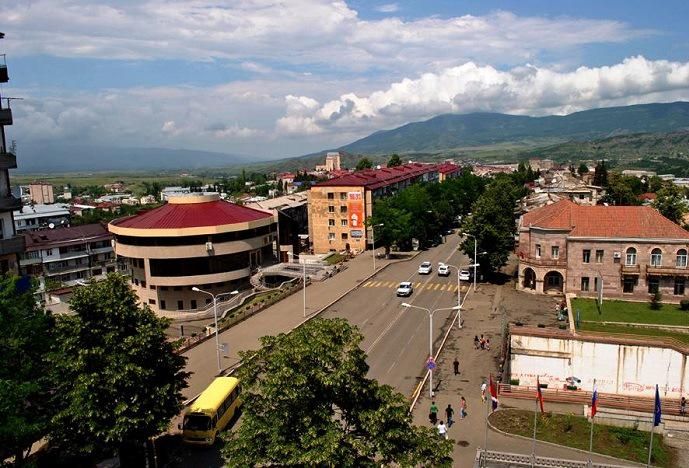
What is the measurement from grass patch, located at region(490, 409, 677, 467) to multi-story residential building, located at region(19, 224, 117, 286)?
254 ft

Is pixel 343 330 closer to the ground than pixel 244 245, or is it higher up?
higher up

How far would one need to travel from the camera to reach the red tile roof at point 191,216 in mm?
65875

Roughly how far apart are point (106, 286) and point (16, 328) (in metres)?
4.05

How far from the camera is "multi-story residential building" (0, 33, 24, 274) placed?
117 ft

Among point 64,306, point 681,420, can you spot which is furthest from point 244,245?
point 681,420

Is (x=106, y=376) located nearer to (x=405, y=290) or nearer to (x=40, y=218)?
(x=405, y=290)

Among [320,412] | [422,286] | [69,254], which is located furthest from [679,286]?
[69,254]

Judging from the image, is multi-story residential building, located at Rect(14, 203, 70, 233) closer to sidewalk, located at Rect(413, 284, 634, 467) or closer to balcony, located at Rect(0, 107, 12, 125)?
balcony, located at Rect(0, 107, 12, 125)

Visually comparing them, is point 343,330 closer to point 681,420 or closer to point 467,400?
point 467,400

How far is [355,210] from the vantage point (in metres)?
91.5

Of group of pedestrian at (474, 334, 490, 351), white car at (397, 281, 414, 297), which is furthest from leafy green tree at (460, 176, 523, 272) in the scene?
group of pedestrian at (474, 334, 490, 351)

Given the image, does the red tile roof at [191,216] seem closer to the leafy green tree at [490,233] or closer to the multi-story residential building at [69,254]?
the multi-story residential building at [69,254]

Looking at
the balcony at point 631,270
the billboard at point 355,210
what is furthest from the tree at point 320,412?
the billboard at point 355,210

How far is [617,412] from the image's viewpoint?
32.8 meters
